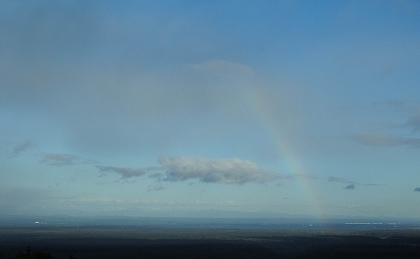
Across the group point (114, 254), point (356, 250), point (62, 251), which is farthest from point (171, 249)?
point (356, 250)

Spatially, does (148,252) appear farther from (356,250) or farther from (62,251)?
(356,250)

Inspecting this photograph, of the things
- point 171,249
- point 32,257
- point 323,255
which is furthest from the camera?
point 171,249

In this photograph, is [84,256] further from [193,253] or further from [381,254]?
[381,254]

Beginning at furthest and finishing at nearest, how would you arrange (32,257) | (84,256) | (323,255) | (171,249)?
(171,249), (323,255), (84,256), (32,257)

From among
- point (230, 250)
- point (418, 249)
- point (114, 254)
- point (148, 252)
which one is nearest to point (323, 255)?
point (230, 250)

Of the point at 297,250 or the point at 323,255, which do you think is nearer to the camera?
the point at 323,255

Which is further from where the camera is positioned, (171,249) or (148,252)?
(171,249)

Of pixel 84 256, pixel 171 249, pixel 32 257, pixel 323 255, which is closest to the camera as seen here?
pixel 32 257

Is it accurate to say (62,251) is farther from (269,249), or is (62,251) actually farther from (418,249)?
(418,249)
